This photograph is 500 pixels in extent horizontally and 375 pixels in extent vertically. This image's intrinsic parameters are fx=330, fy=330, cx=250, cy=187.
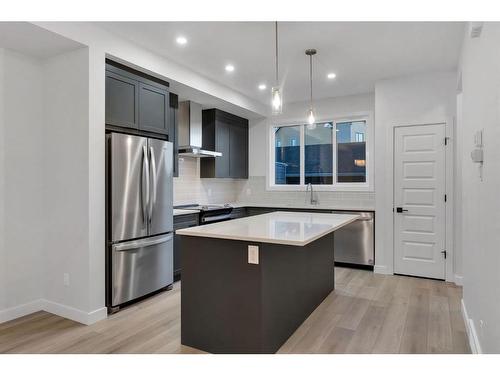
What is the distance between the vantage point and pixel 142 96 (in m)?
3.55

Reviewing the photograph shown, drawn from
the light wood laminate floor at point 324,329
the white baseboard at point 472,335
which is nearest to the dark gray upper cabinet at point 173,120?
the light wood laminate floor at point 324,329

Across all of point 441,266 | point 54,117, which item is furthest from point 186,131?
point 441,266

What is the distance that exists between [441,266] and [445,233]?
44 centimetres

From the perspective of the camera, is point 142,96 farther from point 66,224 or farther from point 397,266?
point 397,266

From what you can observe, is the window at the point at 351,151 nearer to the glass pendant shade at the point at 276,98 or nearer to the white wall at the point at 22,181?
the glass pendant shade at the point at 276,98

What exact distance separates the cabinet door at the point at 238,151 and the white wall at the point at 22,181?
308 cm

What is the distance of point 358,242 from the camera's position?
4.86 meters

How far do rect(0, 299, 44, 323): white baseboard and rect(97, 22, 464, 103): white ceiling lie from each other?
2730 mm

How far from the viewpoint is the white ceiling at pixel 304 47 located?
3053 mm

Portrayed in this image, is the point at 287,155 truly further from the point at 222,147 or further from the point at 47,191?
the point at 47,191

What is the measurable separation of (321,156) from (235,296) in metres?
3.99

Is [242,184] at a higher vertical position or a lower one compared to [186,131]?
lower

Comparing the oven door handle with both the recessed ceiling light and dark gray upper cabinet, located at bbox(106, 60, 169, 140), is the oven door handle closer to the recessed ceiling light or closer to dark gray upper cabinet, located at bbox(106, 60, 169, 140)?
dark gray upper cabinet, located at bbox(106, 60, 169, 140)

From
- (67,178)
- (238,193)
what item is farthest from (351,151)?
(67,178)
